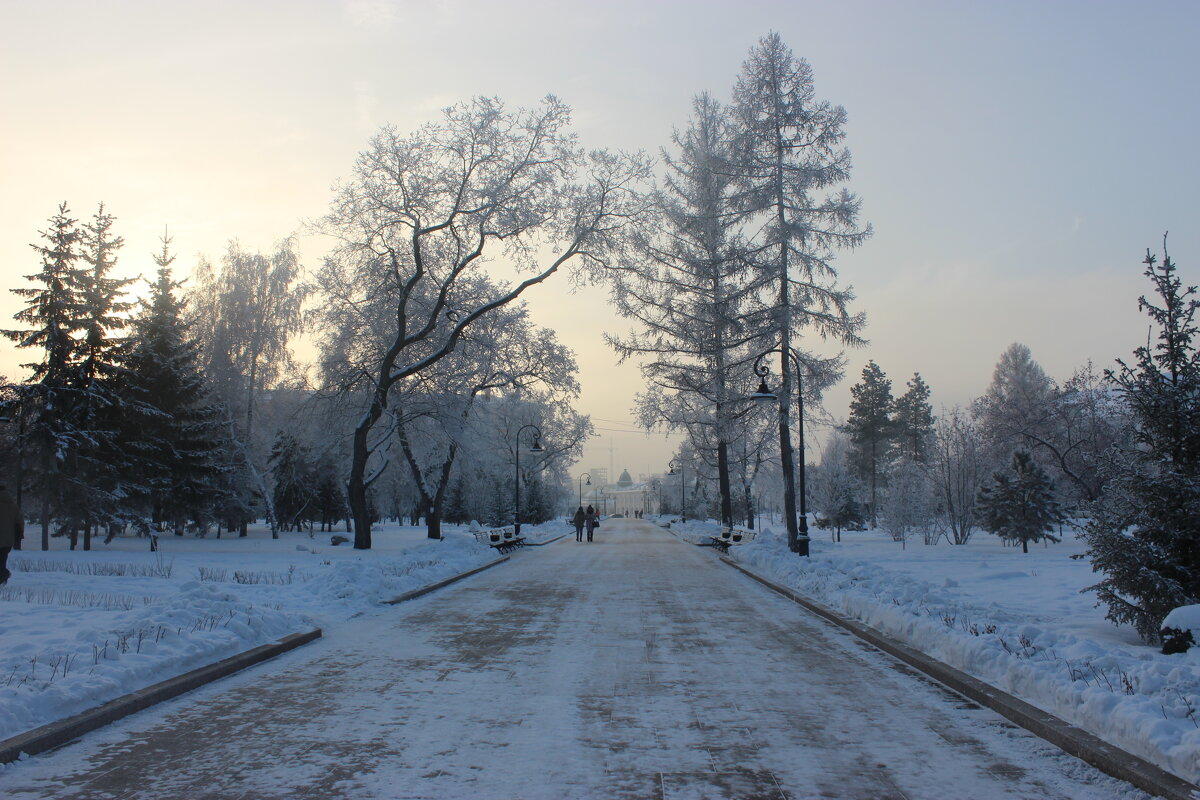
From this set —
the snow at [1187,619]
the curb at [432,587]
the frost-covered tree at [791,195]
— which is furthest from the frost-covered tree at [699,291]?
the snow at [1187,619]

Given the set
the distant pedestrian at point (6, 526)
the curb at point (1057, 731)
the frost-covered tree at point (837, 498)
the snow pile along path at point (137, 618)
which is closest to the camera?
the curb at point (1057, 731)

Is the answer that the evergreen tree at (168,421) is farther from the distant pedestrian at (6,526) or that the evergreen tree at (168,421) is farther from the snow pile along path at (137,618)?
the distant pedestrian at (6,526)

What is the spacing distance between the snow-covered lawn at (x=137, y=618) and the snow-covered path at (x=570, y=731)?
0.55 m

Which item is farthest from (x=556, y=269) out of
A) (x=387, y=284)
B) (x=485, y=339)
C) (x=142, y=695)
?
(x=142, y=695)

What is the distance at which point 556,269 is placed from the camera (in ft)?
83.7

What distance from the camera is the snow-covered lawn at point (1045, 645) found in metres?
4.95

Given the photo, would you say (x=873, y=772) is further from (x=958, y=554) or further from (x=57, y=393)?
(x=57, y=393)

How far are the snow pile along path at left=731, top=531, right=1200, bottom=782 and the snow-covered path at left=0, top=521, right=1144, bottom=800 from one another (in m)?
0.44

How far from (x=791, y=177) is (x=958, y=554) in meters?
14.5

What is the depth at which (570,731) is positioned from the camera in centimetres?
553

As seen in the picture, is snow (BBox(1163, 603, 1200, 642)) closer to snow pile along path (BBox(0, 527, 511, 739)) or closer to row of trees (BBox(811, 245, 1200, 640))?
row of trees (BBox(811, 245, 1200, 640))

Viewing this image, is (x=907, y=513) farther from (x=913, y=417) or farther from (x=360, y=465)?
(x=913, y=417)

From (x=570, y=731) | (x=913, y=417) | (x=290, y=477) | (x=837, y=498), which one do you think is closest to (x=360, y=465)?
(x=570, y=731)

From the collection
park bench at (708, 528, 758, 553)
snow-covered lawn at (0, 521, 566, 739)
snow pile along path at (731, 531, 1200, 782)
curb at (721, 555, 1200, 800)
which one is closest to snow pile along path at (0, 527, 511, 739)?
snow-covered lawn at (0, 521, 566, 739)
